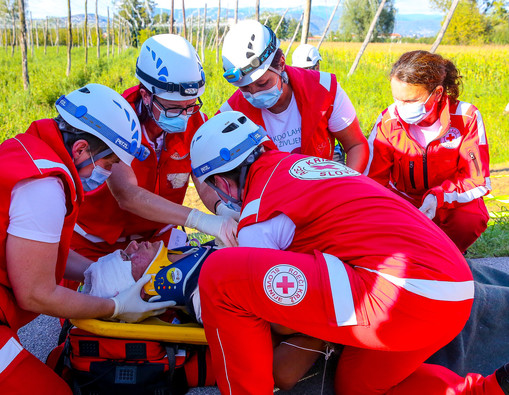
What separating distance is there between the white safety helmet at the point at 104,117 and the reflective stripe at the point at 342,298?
1217 millimetres

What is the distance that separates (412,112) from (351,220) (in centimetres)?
209

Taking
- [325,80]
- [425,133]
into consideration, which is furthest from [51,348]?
[425,133]

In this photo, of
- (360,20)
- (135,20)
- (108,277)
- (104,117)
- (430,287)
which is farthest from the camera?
(360,20)

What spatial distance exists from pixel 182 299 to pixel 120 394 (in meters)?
0.58

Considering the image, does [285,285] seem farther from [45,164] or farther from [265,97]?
[265,97]

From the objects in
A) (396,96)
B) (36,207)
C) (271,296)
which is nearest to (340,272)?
(271,296)

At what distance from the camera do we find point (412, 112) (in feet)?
12.2

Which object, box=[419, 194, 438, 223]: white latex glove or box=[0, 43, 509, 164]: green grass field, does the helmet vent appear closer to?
box=[419, 194, 438, 223]: white latex glove

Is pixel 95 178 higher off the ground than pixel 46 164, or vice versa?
pixel 46 164

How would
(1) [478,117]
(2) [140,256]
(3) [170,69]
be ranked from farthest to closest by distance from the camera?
(1) [478,117]
(3) [170,69]
(2) [140,256]

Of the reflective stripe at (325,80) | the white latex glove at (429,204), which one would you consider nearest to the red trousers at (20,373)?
the reflective stripe at (325,80)

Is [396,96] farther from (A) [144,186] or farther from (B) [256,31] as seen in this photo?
(A) [144,186]

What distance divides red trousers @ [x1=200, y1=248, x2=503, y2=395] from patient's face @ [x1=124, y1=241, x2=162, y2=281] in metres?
0.82

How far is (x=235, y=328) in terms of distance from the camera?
1.99 meters
